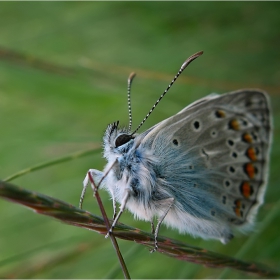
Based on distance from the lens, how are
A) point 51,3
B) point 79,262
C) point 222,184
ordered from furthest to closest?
point 51,3 < point 79,262 < point 222,184

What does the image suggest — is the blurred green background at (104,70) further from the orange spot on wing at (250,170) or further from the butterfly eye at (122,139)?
the butterfly eye at (122,139)

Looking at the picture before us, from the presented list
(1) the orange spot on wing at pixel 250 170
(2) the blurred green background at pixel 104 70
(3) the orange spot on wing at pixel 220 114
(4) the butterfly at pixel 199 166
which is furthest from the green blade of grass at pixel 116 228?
(2) the blurred green background at pixel 104 70

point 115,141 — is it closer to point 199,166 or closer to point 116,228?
point 199,166

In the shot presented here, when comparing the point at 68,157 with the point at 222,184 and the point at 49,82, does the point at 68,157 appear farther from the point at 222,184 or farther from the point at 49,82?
the point at 49,82

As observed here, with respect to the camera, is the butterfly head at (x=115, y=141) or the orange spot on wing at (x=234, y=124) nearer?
the butterfly head at (x=115, y=141)

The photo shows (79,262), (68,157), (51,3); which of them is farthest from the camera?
(51,3)

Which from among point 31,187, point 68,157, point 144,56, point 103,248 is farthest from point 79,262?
point 144,56

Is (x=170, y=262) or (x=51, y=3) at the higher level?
(x=51, y=3)
